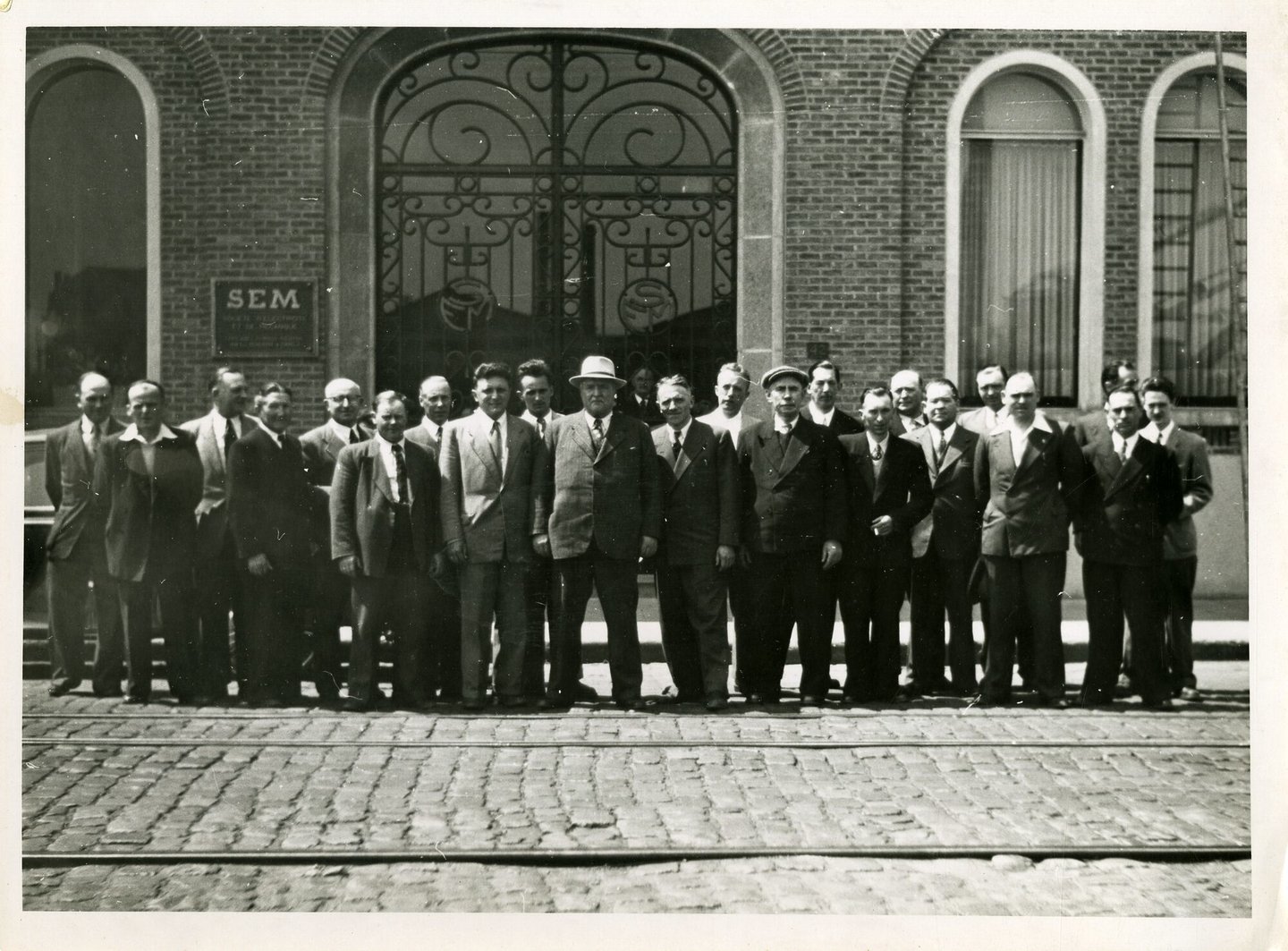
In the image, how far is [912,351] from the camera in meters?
6.75

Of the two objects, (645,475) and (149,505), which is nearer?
(149,505)

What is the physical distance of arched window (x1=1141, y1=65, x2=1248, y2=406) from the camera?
17.9 feet

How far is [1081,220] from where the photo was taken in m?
6.52

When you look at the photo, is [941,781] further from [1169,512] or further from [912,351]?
[912,351]

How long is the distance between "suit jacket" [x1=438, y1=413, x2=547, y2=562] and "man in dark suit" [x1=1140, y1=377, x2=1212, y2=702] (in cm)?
307

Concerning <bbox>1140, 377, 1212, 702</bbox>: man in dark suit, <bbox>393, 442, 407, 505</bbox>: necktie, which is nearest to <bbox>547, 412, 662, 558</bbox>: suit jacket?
<bbox>393, 442, 407, 505</bbox>: necktie

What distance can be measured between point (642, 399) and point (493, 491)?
0.92 m

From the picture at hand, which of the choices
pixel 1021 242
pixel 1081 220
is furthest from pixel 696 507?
pixel 1081 220

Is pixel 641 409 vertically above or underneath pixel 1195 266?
underneath

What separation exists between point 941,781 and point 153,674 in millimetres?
3830

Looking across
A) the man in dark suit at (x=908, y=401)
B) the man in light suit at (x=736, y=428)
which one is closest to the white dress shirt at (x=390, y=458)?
the man in light suit at (x=736, y=428)

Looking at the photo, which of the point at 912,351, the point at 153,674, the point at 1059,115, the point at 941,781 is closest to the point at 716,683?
the point at 941,781

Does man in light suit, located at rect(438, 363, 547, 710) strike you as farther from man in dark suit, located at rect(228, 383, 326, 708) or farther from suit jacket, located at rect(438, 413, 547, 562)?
man in dark suit, located at rect(228, 383, 326, 708)

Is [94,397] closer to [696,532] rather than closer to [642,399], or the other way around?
[642,399]
